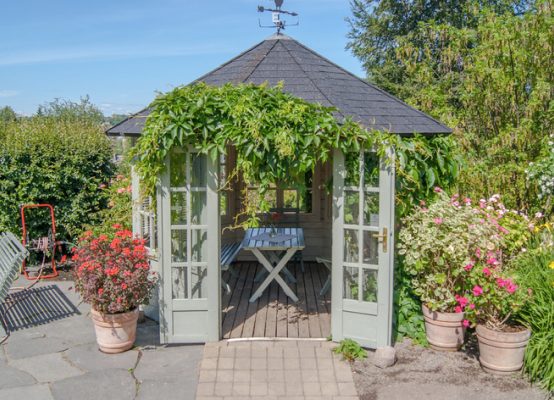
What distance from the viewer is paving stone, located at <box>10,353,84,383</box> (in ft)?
15.4

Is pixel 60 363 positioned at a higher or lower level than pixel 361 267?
lower

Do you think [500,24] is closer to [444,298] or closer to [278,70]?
[278,70]

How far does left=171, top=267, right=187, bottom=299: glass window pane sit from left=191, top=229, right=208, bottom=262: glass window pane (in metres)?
0.17

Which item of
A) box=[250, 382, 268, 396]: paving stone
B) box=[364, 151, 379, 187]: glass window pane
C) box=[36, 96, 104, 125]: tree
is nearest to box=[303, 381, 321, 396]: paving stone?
box=[250, 382, 268, 396]: paving stone

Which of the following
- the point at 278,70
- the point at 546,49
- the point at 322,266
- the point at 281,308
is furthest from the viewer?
the point at 322,266

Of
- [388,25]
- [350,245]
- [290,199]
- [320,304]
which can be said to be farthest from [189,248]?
[388,25]

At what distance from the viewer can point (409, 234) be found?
5.23 meters

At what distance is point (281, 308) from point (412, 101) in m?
4.52

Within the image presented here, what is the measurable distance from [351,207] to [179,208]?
1.70m

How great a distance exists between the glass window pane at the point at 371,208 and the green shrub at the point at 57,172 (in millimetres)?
5011

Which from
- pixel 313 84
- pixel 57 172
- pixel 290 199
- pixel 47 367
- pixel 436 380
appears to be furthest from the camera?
pixel 290 199

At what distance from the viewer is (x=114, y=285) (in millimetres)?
4949

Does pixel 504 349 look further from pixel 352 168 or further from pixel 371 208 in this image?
pixel 352 168

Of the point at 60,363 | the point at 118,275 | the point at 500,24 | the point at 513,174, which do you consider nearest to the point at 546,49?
the point at 500,24
